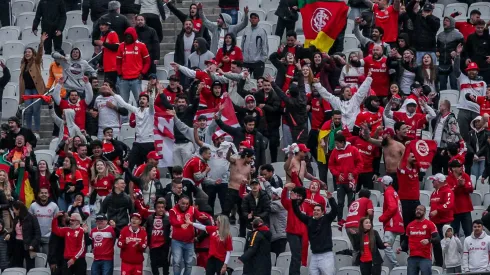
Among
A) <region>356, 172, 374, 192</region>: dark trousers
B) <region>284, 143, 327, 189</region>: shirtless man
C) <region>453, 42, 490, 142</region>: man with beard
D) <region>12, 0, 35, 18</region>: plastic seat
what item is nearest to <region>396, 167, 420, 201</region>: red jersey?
<region>356, 172, 374, 192</region>: dark trousers

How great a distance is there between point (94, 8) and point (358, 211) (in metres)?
8.72

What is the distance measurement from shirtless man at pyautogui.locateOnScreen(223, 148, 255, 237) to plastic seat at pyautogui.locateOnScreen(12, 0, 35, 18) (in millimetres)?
8529

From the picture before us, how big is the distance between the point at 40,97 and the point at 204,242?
469cm

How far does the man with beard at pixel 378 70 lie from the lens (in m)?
29.6

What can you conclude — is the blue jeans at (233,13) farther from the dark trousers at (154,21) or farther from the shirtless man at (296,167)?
the shirtless man at (296,167)

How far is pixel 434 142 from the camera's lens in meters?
27.5

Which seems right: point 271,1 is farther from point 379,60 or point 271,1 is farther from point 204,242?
point 204,242

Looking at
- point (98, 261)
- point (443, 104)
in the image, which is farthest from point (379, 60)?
point (98, 261)

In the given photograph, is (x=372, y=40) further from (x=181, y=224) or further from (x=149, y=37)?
(x=181, y=224)

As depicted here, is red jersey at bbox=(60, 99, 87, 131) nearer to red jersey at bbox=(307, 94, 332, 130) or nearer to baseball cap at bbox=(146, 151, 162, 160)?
baseball cap at bbox=(146, 151, 162, 160)

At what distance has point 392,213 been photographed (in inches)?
→ 1034

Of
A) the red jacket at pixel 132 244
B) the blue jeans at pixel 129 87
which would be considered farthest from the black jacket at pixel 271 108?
the red jacket at pixel 132 244

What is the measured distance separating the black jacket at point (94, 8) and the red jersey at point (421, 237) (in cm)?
917

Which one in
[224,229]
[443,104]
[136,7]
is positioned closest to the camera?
[224,229]
